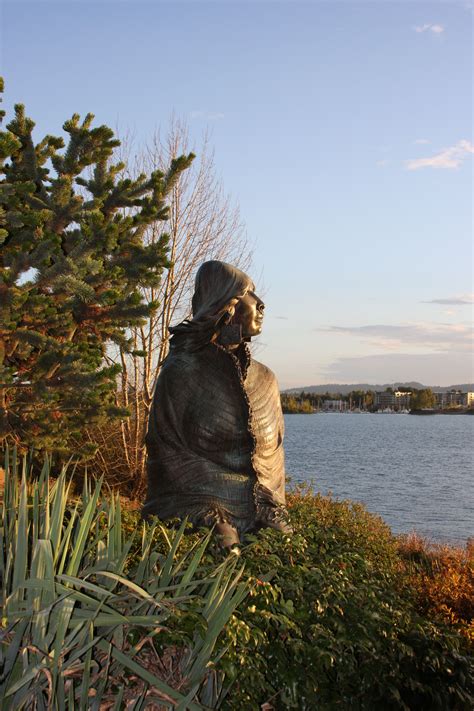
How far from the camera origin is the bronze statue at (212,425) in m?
4.95

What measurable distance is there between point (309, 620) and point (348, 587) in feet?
1.22

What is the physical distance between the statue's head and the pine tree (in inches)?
157

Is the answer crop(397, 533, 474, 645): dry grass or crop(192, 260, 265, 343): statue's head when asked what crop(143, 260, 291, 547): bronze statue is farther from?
crop(397, 533, 474, 645): dry grass

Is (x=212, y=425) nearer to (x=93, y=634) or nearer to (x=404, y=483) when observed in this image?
(x=93, y=634)

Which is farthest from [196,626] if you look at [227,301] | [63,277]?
[63,277]

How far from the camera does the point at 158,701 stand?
2762 mm

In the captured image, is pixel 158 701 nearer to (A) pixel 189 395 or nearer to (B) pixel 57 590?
(B) pixel 57 590

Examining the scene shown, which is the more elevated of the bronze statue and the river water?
the bronze statue

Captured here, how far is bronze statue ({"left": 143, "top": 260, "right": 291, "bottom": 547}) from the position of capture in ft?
16.2

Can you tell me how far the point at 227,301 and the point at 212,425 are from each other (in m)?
0.87

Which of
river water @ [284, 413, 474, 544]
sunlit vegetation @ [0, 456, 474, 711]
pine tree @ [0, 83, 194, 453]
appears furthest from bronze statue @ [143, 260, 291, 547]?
river water @ [284, 413, 474, 544]

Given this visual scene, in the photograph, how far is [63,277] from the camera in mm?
8734

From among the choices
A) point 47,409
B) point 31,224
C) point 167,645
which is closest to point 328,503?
point 47,409

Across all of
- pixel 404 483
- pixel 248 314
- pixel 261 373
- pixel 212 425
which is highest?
pixel 248 314
